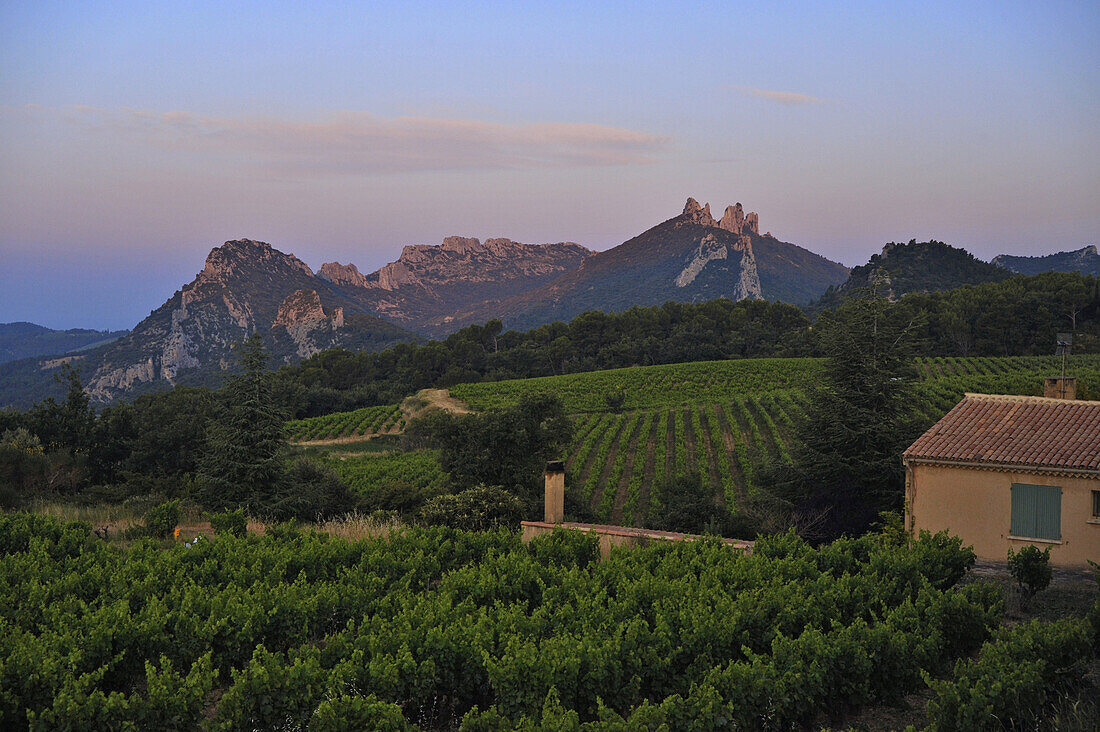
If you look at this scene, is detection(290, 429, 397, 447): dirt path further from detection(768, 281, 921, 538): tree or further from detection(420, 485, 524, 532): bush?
detection(768, 281, 921, 538): tree

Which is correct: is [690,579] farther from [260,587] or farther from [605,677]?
[260,587]

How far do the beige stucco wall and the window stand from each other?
0.27 feet

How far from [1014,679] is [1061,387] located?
14794 mm

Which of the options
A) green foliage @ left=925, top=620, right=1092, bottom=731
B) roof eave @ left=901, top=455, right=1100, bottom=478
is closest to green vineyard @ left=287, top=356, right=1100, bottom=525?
roof eave @ left=901, top=455, right=1100, bottom=478

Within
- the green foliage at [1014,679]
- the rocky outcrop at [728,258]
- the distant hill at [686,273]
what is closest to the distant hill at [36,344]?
the distant hill at [686,273]

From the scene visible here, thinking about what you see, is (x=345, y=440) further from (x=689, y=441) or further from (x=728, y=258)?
(x=728, y=258)

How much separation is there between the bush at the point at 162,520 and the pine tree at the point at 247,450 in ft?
17.4

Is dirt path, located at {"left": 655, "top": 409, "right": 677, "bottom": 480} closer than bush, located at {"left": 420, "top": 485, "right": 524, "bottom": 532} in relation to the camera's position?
No

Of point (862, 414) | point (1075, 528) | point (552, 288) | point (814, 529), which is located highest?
point (552, 288)

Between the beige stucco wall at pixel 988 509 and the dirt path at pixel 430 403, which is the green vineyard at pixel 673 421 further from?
Answer: the beige stucco wall at pixel 988 509

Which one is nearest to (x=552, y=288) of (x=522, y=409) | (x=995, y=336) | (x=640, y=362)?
(x=640, y=362)

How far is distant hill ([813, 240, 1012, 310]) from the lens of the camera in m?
99.9

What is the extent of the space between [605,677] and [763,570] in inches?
147

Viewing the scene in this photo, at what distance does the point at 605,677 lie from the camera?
6551 millimetres
